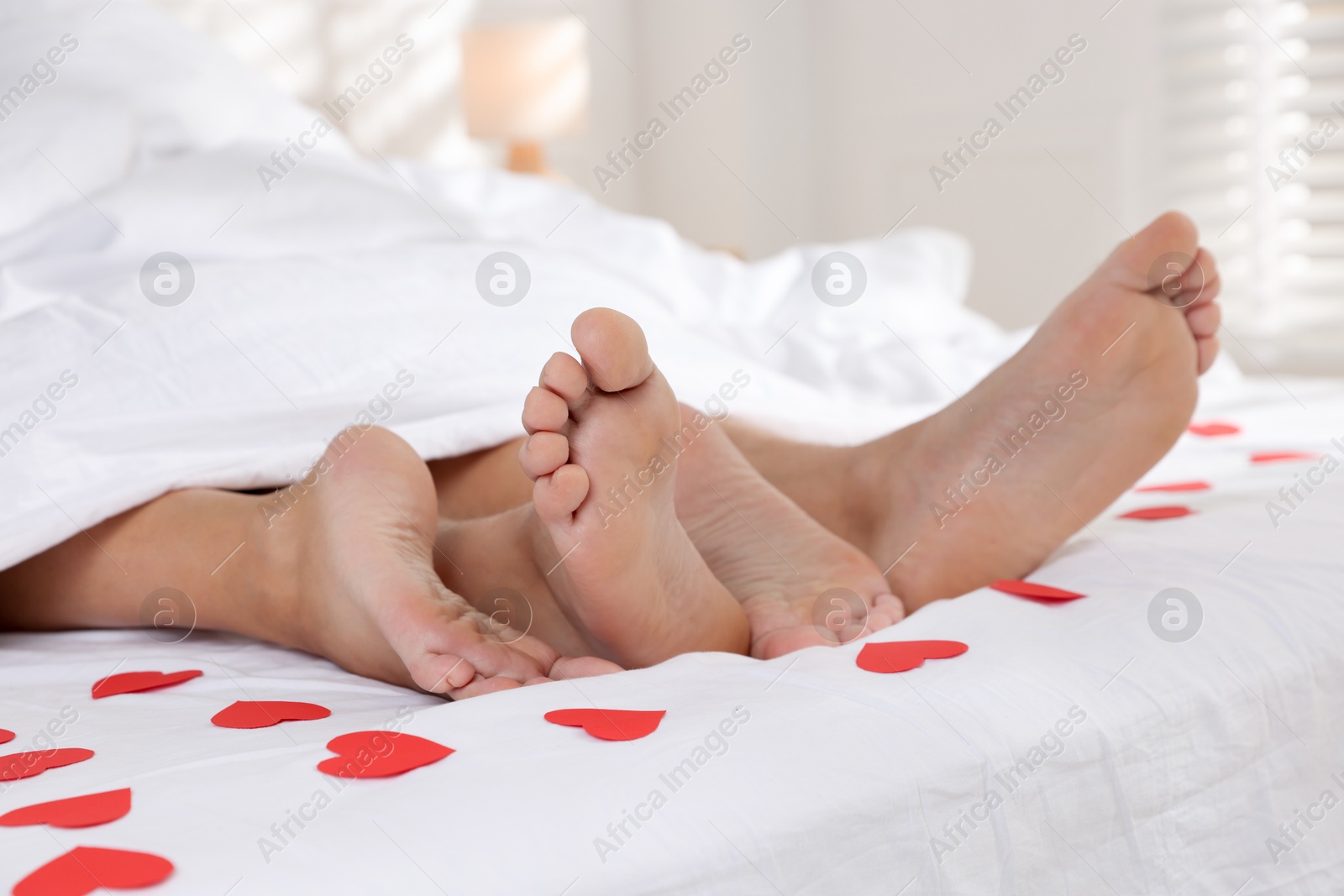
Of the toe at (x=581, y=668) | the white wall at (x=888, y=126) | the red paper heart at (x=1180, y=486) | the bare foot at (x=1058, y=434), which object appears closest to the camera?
the toe at (x=581, y=668)

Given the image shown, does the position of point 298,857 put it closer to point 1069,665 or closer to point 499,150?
point 1069,665

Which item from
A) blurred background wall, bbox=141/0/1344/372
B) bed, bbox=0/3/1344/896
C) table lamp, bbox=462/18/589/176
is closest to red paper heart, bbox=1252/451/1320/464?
bed, bbox=0/3/1344/896

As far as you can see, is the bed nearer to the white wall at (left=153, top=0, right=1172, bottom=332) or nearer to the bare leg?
the bare leg

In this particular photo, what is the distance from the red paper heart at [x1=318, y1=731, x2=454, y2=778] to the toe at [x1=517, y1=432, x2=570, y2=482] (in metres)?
0.15

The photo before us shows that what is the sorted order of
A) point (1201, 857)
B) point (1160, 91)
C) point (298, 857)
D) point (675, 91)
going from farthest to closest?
point (675, 91), point (1160, 91), point (1201, 857), point (298, 857)

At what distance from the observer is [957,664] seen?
24.9 inches

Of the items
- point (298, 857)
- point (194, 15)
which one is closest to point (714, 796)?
point (298, 857)

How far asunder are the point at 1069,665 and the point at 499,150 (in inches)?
117

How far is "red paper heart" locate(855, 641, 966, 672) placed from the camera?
2.09ft

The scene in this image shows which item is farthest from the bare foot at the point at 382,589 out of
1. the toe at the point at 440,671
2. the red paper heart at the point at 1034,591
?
the red paper heart at the point at 1034,591

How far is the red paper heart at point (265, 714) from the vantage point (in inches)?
24.3

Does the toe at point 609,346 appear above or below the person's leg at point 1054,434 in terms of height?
above

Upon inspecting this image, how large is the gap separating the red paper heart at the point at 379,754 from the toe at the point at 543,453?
5.9 inches

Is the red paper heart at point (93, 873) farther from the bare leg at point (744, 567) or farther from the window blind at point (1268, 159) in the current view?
the window blind at point (1268, 159)
